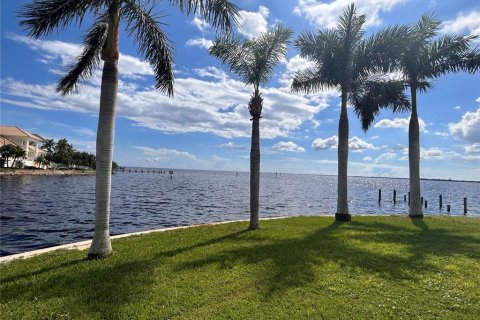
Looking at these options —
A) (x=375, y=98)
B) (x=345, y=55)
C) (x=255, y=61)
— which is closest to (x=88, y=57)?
(x=255, y=61)

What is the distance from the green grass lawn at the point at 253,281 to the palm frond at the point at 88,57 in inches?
215

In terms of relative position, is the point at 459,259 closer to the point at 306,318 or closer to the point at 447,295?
the point at 447,295

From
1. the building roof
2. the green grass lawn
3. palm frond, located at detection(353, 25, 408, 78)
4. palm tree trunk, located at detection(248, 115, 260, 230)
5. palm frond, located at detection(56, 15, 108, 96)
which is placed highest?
the building roof

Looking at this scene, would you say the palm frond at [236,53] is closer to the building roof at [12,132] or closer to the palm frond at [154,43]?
the palm frond at [154,43]

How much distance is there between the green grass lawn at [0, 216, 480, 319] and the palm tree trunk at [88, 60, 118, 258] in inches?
21.0

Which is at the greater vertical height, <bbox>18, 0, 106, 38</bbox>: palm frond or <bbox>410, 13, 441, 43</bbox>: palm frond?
<bbox>410, 13, 441, 43</bbox>: palm frond

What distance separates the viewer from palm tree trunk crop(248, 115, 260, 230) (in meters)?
14.1

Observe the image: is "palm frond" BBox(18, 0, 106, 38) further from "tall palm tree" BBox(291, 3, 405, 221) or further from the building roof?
the building roof

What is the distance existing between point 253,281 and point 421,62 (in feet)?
57.0

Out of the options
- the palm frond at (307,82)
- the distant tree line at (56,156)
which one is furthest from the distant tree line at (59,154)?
the palm frond at (307,82)

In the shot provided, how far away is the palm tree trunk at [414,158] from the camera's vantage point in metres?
18.9

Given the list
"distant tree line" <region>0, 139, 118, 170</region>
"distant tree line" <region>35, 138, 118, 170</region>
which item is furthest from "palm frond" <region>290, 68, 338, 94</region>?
"distant tree line" <region>35, 138, 118, 170</region>

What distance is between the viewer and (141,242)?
11289 mm

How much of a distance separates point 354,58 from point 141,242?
13.5 metres
